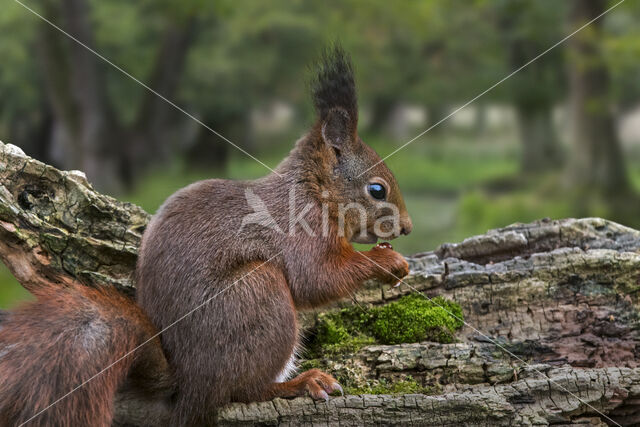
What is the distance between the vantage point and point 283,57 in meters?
9.87

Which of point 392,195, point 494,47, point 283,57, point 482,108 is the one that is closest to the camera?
point 392,195

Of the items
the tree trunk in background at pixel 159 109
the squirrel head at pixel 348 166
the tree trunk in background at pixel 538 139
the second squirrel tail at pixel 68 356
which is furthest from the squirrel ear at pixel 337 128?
the tree trunk in background at pixel 538 139

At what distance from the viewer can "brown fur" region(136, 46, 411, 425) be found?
90.3 inches

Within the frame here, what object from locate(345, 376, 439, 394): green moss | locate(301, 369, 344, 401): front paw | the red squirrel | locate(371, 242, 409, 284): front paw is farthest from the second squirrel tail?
locate(371, 242, 409, 284): front paw

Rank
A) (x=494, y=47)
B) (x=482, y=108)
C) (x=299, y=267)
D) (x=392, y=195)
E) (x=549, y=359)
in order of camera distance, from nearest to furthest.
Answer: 1. (x=299, y=267)
2. (x=549, y=359)
3. (x=392, y=195)
4. (x=494, y=47)
5. (x=482, y=108)

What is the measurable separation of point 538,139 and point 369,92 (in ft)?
9.91

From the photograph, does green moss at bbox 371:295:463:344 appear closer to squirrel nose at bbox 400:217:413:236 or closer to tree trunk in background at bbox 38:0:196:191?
squirrel nose at bbox 400:217:413:236

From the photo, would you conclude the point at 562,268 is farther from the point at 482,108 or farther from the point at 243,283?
the point at 482,108

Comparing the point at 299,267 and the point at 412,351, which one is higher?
the point at 299,267

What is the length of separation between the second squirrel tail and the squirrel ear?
1.06 metres

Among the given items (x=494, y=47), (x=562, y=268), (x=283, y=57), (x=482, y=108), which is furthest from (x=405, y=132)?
(x=562, y=268)

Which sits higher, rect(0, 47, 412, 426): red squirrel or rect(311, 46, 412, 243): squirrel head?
rect(311, 46, 412, 243): squirrel head

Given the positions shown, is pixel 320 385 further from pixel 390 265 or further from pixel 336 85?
pixel 336 85

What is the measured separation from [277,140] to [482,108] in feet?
12.0
